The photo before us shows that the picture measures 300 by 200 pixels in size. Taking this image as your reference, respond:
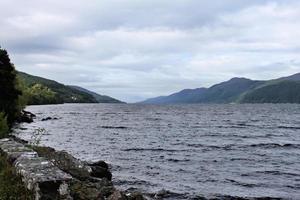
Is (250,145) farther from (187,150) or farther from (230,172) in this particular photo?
(230,172)

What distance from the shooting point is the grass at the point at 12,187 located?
41.1ft

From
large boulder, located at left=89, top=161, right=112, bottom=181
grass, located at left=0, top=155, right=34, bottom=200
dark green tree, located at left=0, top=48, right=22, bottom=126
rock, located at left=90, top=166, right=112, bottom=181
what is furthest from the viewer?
dark green tree, located at left=0, top=48, right=22, bottom=126

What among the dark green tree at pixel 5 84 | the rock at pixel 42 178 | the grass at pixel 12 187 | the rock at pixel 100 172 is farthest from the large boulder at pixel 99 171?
the dark green tree at pixel 5 84

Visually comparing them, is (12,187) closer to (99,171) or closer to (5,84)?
(99,171)

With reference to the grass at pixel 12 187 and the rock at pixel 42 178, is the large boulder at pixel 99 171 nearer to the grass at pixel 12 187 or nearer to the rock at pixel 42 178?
the grass at pixel 12 187

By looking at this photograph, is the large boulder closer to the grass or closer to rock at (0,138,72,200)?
the grass

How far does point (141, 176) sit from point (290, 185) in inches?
436

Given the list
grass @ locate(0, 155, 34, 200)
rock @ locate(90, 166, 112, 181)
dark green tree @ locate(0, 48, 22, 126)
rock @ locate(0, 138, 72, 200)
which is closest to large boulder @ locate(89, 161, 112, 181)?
rock @ locate(90, 166, 112, 181)

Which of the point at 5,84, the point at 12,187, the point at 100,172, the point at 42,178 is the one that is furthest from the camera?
the point at 5,84

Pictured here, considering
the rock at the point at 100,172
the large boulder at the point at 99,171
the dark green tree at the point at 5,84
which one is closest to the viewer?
the rock at the point at 100,172

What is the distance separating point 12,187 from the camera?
13.1m

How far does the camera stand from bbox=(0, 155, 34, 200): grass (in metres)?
12.5

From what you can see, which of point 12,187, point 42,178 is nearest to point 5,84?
point 12,187

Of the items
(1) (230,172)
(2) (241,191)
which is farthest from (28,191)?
(1) (230,172)
